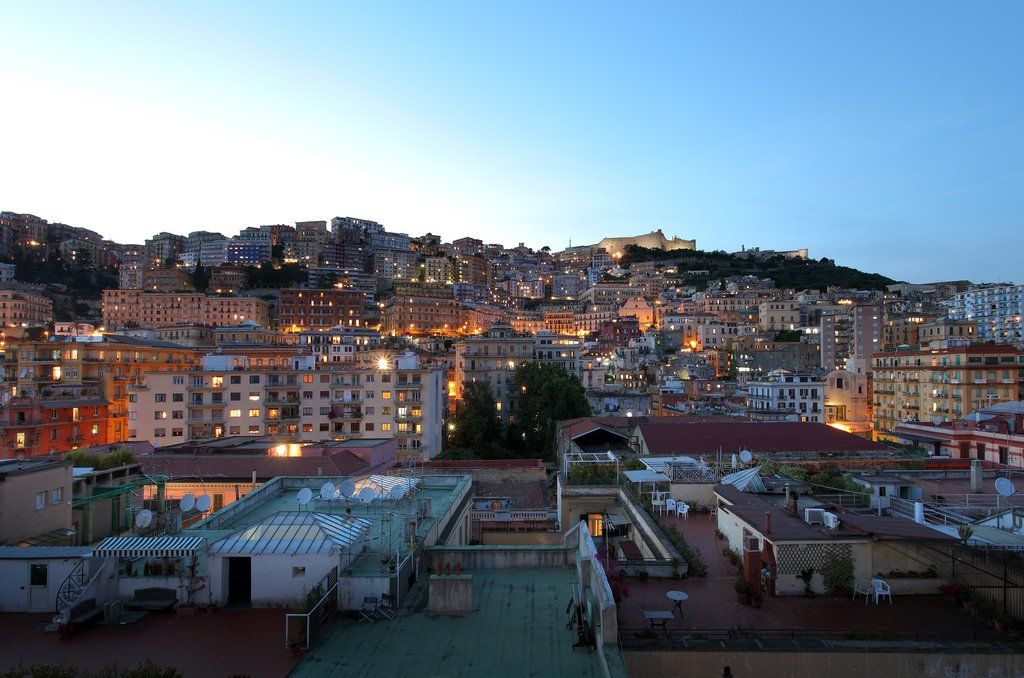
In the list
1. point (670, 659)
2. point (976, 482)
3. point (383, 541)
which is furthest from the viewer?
point (976, 482)

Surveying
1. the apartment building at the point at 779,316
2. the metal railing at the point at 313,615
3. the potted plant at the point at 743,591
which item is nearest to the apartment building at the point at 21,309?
the metal railing at the point at 313,615

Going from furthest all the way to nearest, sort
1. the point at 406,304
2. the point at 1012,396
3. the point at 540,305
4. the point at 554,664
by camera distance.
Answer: the point at 540,305
the point at 406,304
the point at 1012,396
the point at 554,664

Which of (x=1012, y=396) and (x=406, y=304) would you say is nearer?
(x=1012, y=396)

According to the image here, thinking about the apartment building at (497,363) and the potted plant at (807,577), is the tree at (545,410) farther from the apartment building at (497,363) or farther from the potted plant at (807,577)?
the potted plant at (807,577)

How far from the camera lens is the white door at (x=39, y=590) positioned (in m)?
8.18

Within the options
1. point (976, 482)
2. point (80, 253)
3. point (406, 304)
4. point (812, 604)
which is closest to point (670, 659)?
point (812, 604)

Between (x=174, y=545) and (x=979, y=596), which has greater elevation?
(x=174, y=545)

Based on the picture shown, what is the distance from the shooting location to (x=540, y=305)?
480 ft

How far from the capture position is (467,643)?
24.6 ft

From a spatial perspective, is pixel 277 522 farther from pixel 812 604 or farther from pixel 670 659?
pixel 812 604

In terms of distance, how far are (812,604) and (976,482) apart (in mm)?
11417

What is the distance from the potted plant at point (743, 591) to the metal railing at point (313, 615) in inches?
251

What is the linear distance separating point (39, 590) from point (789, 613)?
35.8ft

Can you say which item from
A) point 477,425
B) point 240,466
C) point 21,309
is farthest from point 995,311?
point 21,309
